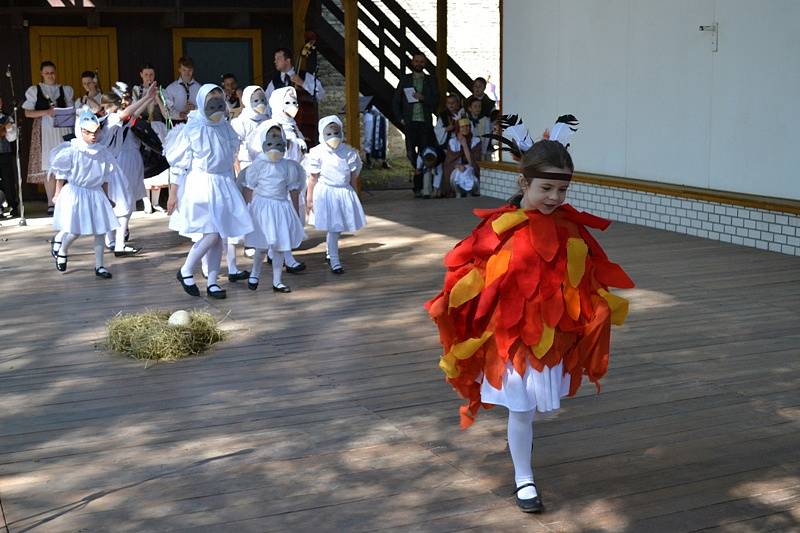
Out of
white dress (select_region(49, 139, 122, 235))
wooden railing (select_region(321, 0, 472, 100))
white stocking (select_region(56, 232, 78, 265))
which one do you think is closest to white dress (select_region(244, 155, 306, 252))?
white dress (select_region(49, 139, 122, 235))

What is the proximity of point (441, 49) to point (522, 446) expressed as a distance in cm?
1140

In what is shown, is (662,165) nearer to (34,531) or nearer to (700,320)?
(700,320)

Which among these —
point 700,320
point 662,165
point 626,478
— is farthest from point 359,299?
point 662,165

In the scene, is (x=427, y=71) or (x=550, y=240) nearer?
(x=550, y=240)

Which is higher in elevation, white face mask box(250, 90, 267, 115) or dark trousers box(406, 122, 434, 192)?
white face mask box(250, 90, 267, 115)

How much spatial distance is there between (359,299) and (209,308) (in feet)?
3.35

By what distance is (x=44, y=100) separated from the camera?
12.5 meters

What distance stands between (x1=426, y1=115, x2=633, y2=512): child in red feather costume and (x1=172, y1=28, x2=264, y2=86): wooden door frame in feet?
39.0

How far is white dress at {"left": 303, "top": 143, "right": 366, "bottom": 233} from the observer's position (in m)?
8.43

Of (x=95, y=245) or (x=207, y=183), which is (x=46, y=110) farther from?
(x=207, y=183)

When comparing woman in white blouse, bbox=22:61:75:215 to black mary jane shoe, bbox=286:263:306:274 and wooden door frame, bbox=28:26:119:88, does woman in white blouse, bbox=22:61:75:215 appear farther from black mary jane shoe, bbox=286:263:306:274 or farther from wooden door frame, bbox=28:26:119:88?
black mary jane shoe, bbox=286:263:306:274

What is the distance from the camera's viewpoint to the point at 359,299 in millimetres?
7398

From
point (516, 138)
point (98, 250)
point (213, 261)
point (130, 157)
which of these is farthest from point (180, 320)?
point (130, 157)

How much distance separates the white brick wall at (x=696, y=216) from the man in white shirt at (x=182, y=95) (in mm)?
4796
